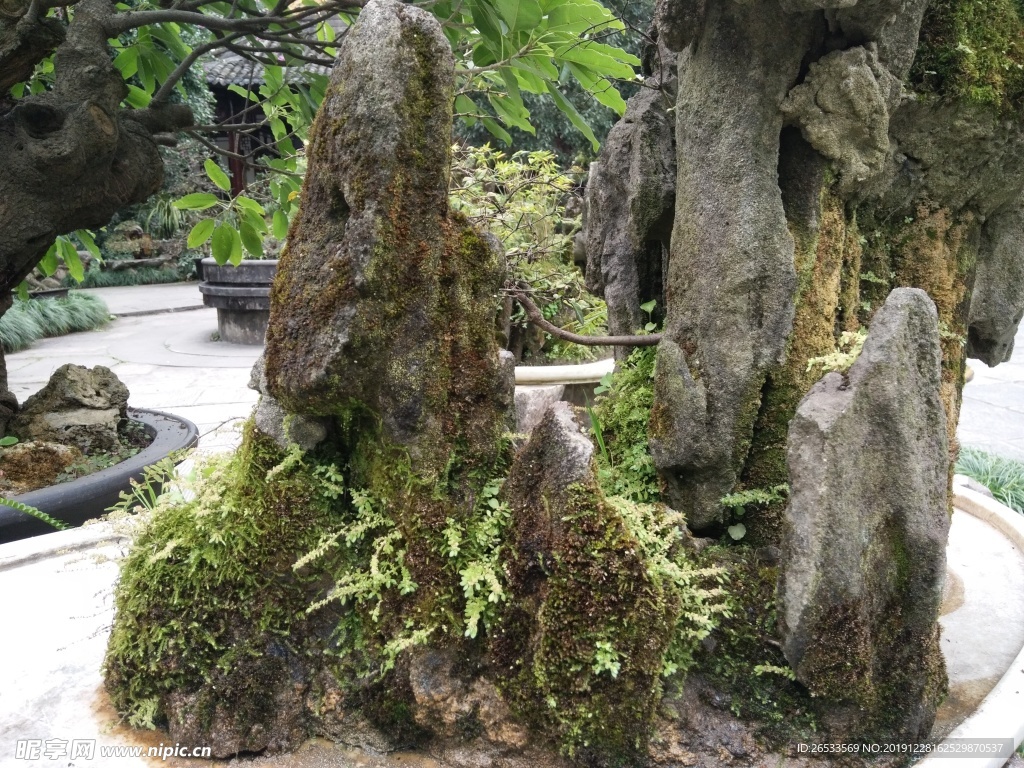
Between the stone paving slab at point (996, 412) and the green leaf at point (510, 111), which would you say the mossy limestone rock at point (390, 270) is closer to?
the green leaf at point (510, 111)

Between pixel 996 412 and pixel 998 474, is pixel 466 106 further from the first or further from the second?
pixel 996 412

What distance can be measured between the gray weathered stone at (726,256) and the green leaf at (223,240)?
2.16 meters

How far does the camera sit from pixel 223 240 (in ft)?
11.1

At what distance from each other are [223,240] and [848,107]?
8.77 feet

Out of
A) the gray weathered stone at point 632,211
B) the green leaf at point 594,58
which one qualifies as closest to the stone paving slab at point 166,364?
the gray weathered stone at point 632,211

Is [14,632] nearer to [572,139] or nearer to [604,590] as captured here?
[604,590]

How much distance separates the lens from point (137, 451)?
411 cm

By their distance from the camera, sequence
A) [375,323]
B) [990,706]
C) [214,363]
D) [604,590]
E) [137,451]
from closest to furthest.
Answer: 1. [604,590]
2. [375,323]
3. [990,706]
4. [137,451]
5. [214,363]

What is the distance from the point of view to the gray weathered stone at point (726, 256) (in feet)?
7.26

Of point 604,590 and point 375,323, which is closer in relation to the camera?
point 604,590

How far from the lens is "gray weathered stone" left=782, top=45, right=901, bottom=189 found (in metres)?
2.14

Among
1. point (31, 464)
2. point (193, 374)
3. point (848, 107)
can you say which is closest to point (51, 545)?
point (31, 464)

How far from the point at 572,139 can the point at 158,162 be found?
1364cm

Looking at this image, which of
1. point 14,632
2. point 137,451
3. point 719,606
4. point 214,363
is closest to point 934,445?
point 719,606
